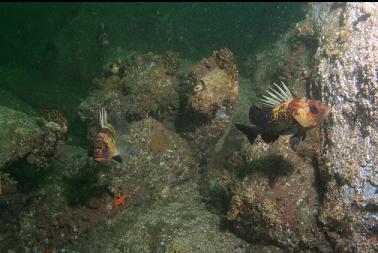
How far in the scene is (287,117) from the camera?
13.0ft

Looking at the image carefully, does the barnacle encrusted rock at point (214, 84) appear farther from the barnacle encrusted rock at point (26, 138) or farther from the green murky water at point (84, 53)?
the barnacle encrusted rock at point (26, 138)

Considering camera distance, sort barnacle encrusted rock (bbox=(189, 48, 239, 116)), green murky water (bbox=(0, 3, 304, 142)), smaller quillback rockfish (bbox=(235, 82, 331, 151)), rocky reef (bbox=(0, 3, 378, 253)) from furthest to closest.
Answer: green murky water (bbox=(0, 3, 304, 142)), barnacle encrusted rock (bbox=(189, 48, 239, 116)), rocky reef (bbox=(0, 3, 378, 253)), smaller quillback rockfish (bbox=(235, 82, 331, 151))

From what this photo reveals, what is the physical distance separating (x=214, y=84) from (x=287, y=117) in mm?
2796

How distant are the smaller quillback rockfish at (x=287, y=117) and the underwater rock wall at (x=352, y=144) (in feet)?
3.74

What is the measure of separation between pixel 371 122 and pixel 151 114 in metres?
4.58

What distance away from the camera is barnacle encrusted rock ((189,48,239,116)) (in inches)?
258

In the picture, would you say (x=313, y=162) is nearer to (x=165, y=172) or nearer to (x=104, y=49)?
(x=165, y=172)

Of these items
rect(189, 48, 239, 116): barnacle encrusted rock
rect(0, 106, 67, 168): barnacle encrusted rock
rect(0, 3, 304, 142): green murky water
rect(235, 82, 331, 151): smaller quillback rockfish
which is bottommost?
rect(235, 82, 331, 151): smaller quillback rockfish

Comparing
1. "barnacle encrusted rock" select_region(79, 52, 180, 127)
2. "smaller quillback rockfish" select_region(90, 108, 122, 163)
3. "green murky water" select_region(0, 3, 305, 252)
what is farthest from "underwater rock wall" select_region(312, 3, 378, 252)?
"barnacle encrusted rock" select_region(79, 52, 180, 127)

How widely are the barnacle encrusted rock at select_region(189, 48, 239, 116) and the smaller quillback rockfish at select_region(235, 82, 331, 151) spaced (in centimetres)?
233

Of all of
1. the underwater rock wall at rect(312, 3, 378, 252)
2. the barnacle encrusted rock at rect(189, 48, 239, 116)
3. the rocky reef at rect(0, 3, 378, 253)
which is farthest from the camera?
the barnacle encrusted rock at rect(189, 48, 239, 116)

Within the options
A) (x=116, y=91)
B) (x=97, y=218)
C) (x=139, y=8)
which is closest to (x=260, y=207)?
(x=97, y=218)

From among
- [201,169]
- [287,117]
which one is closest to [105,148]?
[287,117]

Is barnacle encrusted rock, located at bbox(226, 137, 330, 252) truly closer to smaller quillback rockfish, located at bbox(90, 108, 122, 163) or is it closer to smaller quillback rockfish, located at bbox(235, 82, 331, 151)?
smaller quillback rockfish, located at bbox(235, 82, 331, 151)
